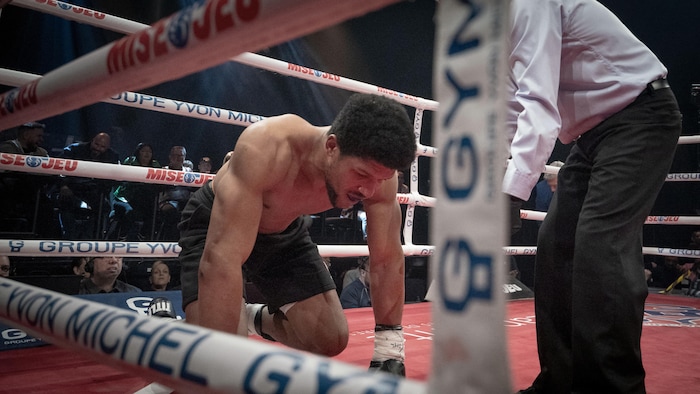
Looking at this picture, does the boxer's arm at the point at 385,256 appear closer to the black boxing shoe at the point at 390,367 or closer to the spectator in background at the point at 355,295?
the black boxing shoe at the point at 390,367

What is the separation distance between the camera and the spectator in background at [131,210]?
453 centimetres

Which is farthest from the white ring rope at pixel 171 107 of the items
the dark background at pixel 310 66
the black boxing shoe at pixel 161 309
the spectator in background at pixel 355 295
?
the dark background at pixel 310 66

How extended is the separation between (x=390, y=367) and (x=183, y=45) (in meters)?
1.03

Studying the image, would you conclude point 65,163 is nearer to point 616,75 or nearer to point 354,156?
point 354,156

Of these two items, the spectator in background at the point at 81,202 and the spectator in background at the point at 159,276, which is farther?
the spectator in background at the point at 81,202

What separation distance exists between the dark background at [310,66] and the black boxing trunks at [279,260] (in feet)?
14.1

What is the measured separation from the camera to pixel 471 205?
0.34 metres

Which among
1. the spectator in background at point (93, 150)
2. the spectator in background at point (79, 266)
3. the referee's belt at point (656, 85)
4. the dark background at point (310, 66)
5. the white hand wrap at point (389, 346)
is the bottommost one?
the white hand wrap at point (389, 346)

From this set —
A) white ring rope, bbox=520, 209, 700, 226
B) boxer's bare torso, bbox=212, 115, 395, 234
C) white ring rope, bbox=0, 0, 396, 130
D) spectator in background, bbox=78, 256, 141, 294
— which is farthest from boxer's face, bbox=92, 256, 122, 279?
white ring rope, bbox=520, 209, 700, 226

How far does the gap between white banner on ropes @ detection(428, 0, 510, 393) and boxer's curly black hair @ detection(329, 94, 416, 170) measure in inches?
34.4

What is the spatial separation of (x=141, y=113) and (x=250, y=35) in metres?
5.97

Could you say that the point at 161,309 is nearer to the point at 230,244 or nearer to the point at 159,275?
the point at 230,244

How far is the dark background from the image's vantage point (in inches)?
210

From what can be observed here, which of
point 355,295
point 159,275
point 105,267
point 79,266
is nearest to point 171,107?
point 105,267
